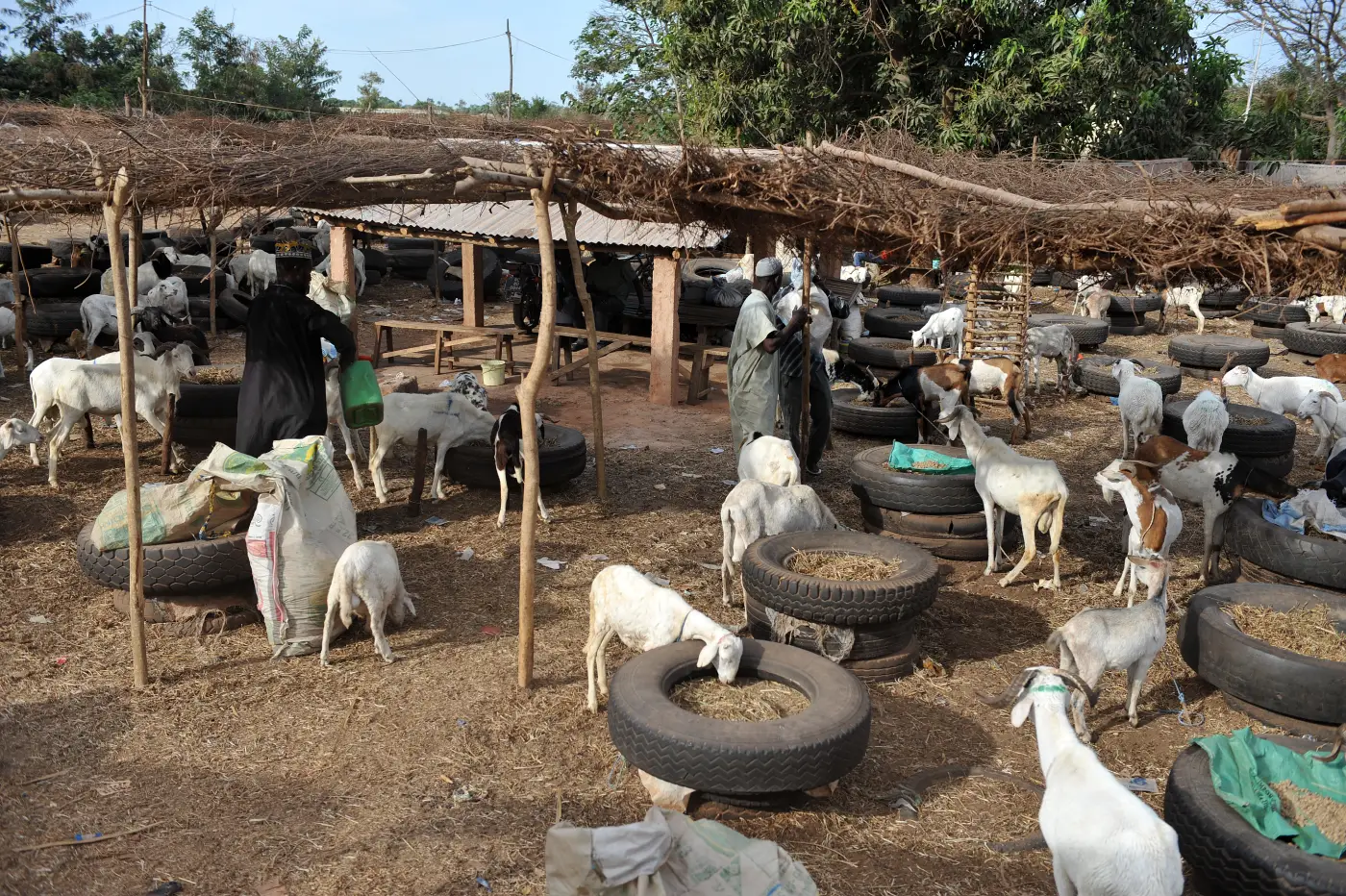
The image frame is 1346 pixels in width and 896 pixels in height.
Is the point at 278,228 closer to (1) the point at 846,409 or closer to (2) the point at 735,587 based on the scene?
(1) the point at 846,409

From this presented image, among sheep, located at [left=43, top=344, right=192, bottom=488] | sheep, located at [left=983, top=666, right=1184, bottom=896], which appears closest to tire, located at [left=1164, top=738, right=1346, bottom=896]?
sheep, located at [left=983, top=666, right=1184, bottom=896]

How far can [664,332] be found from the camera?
14.2 metres

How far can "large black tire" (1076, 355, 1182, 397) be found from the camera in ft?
47.2

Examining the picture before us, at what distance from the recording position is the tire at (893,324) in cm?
1750

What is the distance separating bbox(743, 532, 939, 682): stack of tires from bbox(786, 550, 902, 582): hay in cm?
7

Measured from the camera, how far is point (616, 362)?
16.9 m

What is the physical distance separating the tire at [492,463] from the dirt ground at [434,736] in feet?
1.94

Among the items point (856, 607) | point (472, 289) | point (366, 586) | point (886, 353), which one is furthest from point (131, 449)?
point (886, 353)

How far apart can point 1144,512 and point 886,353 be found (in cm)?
761

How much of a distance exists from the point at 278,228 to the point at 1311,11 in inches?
1272

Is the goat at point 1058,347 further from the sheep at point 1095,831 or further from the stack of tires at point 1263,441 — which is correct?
the sheep at point 1095,831

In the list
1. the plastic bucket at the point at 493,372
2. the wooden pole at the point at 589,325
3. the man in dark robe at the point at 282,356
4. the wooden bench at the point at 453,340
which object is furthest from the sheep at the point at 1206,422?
the wooden bench at the point at 453,340

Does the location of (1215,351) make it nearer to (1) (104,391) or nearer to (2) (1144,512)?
(2) (1144,512)

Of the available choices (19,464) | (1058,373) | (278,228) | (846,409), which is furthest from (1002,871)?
(278,228)
